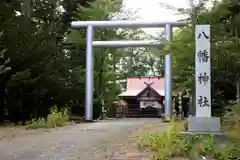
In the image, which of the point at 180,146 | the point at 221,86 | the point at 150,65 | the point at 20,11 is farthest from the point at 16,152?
the point at 150,65

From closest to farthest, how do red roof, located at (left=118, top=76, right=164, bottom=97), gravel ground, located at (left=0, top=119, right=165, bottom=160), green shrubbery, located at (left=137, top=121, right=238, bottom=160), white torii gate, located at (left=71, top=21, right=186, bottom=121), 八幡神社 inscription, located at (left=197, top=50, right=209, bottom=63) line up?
green shrubbery, located at (left=137, top=121, right=238, bottom=160) < gravel ground, located at (left=0, top=119, right=165, bottom=160) < 八幡神社 inscription, located at (left=197, top=50, right=209, bottom=63) < white torii gate, located at (left=71, top=21, right=186, bottom=121) < red roof, located at (left=118, top=76, right=164, bottom=97)

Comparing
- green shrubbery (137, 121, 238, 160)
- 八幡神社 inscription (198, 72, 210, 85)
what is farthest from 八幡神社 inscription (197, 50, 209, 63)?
green shrubbery (137, 121, 238, 160)

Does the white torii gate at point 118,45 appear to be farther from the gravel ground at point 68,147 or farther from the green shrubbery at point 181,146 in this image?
the green shrubbery at point 181,146

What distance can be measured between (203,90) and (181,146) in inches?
70.8

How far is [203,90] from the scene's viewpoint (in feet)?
28.4

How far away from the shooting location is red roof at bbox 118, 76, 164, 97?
104 feet

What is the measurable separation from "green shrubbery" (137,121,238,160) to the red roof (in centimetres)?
2327

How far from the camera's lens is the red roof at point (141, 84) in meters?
31.6

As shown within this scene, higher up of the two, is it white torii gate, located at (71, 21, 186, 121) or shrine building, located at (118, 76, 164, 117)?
white torii gate, located at (71, 21, 186, 121)

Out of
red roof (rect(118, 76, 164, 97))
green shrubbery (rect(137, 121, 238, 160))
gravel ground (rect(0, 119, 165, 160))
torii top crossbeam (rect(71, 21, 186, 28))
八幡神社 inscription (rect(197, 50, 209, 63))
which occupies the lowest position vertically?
gravel ground (rect(0, 119, 165, 160))

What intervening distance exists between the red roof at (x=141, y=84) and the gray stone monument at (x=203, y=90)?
2216 cm

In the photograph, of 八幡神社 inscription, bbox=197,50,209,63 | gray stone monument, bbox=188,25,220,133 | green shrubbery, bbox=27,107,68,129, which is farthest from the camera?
green shrubbery, bbox=27,107,68,129

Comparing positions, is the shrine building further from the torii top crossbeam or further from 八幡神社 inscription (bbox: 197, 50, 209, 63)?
八幡神社 inscription (bbox: 197, 50, 209, 63)

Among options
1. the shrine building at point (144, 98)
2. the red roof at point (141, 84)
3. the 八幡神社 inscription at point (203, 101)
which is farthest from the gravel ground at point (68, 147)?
the red roof at point (141, 84)
